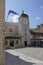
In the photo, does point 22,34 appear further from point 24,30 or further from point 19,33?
point 24,30

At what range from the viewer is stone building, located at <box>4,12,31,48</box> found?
58969 mm

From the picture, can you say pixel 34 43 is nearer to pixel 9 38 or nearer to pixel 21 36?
pixel 21 36

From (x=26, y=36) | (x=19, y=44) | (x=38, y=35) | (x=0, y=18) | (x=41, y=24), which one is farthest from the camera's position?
(x=41, y=24)

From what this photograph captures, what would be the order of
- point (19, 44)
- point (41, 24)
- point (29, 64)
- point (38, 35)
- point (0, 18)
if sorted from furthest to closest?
point (41, 24), point (38, 35), point (19, 44), point (29, 64), point (0, 18)

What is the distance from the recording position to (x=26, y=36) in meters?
62.3

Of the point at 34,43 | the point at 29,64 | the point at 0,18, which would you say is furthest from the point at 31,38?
the point at 0,18

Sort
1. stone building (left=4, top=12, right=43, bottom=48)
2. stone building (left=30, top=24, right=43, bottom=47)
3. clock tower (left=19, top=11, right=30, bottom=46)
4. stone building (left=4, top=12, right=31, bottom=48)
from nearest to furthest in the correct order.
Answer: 1. stone building (left=4, top=12, right=31, bottom=48)
2. stone building (left=4, top=12, right=43, bottom=48)
3. clock tower (left=19, top=11, right=30, bottom=46)
4. stone building (left=30, top=24, right=43, bottom=47)

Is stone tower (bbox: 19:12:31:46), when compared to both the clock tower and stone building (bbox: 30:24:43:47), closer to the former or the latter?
the clock tower

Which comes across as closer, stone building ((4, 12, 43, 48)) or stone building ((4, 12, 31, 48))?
stone building ((4, 12, 31, 48))

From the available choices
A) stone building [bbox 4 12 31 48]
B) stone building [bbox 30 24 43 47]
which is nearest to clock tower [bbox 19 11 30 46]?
stone building [bbox 4 12 31 48]

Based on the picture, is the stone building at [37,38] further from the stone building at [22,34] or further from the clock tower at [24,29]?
the clock tower at [24,29]

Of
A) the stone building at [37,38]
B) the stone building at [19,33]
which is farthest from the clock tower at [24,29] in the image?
the stone building at [37,38]

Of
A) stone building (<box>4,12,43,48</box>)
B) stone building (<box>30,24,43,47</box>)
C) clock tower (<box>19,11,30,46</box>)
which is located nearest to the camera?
stone building (<box>4,12,43,48</box>)

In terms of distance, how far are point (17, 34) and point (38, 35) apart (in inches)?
330
